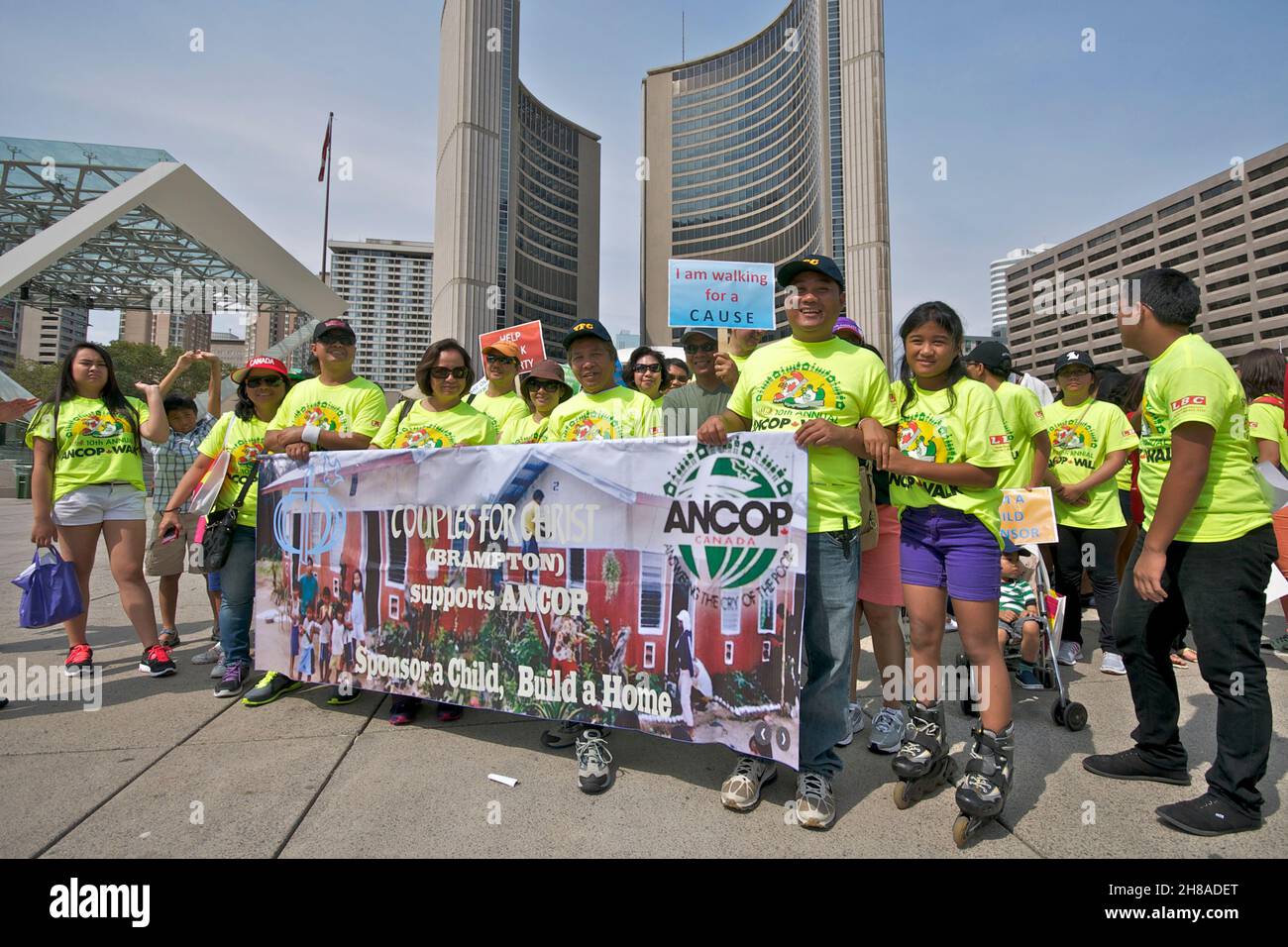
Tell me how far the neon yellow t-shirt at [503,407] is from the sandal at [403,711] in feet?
5.40

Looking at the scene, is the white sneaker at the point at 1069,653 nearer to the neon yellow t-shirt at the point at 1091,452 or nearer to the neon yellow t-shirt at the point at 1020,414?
the neon yellow t-shirt at the point at 1091,452

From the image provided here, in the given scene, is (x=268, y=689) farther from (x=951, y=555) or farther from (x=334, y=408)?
(x=951, y=555)

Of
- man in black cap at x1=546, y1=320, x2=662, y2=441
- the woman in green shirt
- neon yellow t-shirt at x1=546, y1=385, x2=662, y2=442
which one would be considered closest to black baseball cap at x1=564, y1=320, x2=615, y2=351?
man in black cap at x1=546, y1=320, x2=662, y2=441

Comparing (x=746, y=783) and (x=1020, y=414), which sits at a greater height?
(x=1020, y=414)

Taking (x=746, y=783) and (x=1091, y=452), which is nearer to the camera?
Result: (x=746, y=783)

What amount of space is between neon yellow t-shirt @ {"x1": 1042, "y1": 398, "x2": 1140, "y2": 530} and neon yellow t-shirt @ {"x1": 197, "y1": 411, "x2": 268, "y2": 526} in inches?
211

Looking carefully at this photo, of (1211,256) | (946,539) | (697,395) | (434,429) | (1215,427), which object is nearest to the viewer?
(1215,427)

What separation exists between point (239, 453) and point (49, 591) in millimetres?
1334

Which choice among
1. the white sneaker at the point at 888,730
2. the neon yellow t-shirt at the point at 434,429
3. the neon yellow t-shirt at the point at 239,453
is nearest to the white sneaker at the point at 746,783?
the white sneaker at the point at 888,730

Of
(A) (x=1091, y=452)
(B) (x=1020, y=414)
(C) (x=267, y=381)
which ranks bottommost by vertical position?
(A) (x=1091, y=452)

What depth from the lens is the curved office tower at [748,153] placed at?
51125 mm

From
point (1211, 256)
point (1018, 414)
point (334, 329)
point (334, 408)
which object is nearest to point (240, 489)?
point (334, 408)

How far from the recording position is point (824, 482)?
95.6 inches

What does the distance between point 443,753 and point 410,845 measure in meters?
0.80
